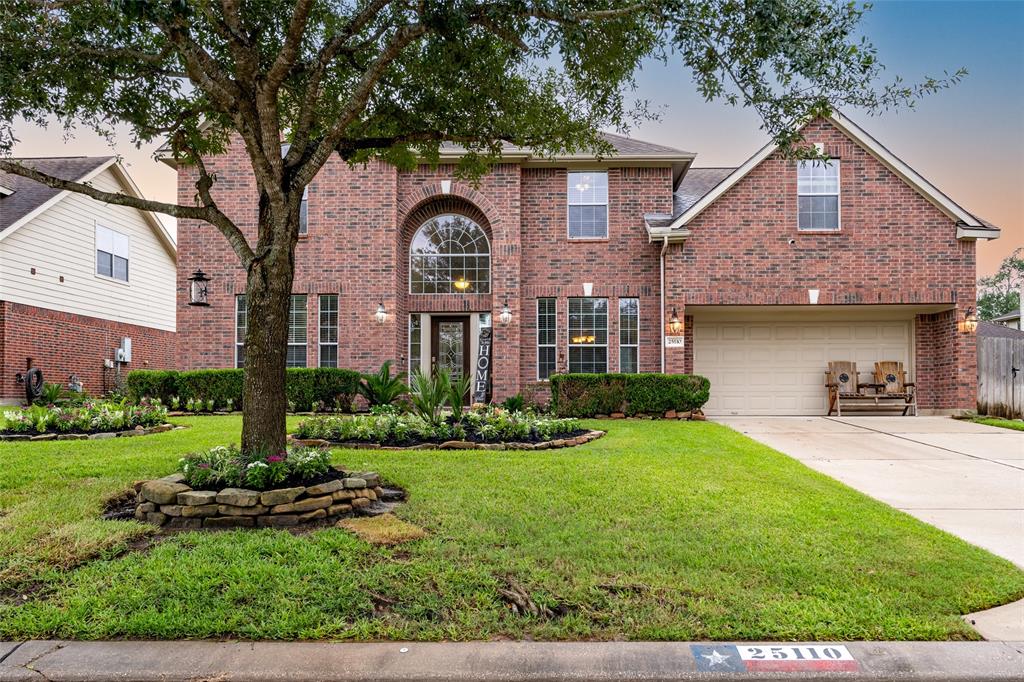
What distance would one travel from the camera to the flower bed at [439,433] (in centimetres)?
782

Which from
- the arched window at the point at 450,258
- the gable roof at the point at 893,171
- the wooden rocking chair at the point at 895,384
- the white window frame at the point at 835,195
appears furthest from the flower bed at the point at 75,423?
the wooden rocking chair at the point at 895,384

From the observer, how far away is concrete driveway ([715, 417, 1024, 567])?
479 centimetres

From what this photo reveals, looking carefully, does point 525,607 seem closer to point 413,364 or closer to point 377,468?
point 377,468

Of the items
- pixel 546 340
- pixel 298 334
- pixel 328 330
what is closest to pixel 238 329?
pixel 298 334

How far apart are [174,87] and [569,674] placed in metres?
Answer: 7.17

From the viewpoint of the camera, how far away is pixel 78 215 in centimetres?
1593

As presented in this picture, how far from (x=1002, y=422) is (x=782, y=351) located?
4.24 m

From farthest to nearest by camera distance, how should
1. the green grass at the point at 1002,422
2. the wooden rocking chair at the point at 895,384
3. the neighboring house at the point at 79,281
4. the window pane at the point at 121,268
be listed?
the window pane at the point at 121,268
the neighboring house at the point at 79,281
the wooden rocking chair at the point at 895,384
the green grass at the point at 1002,422

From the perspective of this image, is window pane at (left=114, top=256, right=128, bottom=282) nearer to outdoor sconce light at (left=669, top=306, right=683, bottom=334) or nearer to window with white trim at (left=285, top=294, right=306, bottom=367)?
window with white trim at (left=285, top=294, right=306, bottom=367)

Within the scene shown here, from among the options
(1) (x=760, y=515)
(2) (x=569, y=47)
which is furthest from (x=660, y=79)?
(1) (x=760, y=515)

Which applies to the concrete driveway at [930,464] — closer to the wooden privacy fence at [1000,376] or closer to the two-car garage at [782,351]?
the wooden privacy fence at [1000,376]

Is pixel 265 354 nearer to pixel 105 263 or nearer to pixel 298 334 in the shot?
pixel 298 334

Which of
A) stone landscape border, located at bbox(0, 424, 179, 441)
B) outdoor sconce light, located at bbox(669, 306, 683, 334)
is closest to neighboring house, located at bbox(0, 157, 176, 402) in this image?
stone landscape border, located at bbox(0, 424, 179, 441)

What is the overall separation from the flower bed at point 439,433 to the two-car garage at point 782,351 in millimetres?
6553
